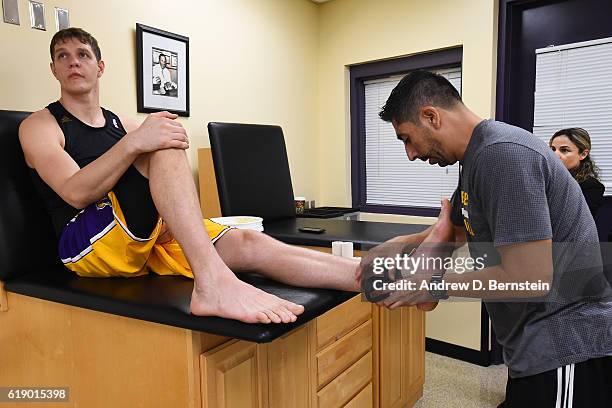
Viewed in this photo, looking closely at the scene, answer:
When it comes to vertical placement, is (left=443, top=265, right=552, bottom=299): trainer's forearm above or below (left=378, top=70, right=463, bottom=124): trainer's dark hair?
below

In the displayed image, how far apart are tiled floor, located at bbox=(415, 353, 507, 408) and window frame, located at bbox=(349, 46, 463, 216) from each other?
95 centimetres

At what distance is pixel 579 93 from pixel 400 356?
1.67 metres

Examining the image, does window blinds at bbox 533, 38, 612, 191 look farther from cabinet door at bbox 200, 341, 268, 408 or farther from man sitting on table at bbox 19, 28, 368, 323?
cabinet door at bbox 200, 341, 268, 408

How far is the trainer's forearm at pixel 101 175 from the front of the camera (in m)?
1.28

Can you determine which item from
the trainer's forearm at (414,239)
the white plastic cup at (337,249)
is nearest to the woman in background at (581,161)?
the trainer's forearm at (414,239)

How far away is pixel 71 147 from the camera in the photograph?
1.56 meters

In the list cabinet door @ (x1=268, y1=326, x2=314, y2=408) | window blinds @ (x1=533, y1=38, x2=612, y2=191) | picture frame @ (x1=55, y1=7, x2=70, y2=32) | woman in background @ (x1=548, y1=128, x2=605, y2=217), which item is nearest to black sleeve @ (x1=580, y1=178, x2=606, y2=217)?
woman in background @ (x1=548, y1=128, x2=605, y2=217)

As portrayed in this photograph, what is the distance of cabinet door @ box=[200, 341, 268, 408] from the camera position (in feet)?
3.60

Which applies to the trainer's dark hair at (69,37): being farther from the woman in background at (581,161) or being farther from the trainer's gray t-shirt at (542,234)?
the woman in background at (581,161)

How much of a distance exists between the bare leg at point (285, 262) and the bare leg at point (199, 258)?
0.20 m

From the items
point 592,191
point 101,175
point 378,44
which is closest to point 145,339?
point 101,175

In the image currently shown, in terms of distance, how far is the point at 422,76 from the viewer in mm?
1226

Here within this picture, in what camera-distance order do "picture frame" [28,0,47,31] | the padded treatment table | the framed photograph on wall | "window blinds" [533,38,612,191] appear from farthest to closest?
"window blinds" [533,38,612,191], the framed photograph on wall, "picture frame" [28,0,47,31], the padded treatment table

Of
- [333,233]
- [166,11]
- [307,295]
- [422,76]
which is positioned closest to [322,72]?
[166,11]
